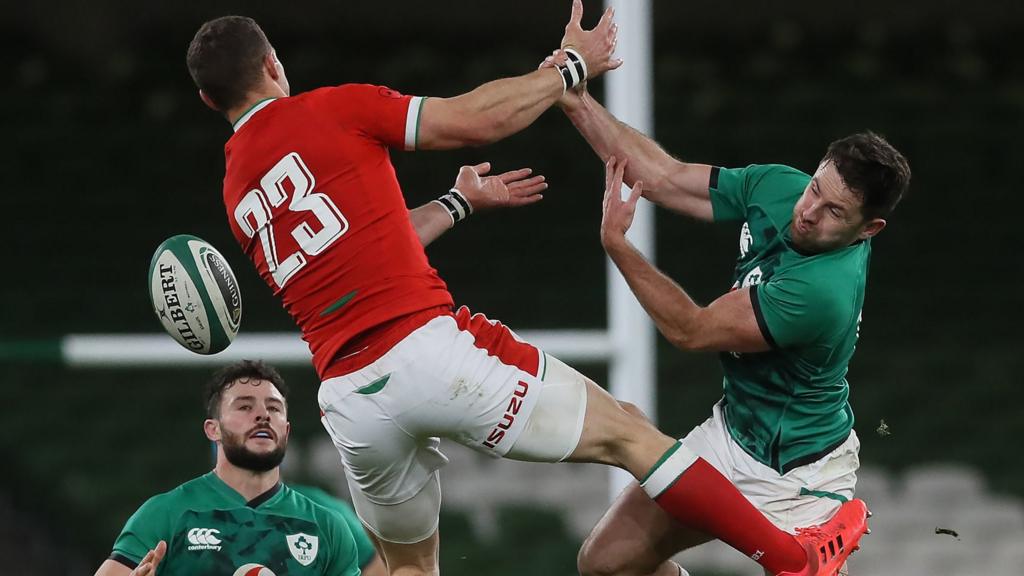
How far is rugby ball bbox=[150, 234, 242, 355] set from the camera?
4.08 metres

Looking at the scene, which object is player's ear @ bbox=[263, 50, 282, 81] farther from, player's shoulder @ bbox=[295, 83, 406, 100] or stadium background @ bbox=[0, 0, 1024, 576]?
stadium background @ bbox=[0, 0, 1024, 576]

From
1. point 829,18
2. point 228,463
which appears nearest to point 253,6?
point 829,18

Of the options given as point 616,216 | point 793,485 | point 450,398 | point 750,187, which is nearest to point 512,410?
point 450,398

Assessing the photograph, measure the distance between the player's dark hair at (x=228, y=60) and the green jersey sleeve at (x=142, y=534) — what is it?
1.22 metres

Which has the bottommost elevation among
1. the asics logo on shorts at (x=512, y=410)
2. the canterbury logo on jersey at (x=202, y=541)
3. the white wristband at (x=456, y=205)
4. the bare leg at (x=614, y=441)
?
the canterbury logo on jersey at (x=202, y=541)

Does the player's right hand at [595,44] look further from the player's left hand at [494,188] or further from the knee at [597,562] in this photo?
the knee at [597,562]

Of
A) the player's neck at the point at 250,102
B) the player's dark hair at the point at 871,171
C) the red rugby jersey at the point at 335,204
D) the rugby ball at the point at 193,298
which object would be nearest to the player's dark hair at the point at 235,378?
the rugby ball at the point at 193,298

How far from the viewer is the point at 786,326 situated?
153 inches

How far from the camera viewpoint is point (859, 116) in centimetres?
993

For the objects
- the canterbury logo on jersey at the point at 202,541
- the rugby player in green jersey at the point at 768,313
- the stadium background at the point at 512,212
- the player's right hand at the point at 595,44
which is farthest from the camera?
the stadium background at the point at 512,212

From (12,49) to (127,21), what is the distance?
89cm

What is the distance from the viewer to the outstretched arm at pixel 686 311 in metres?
3.91

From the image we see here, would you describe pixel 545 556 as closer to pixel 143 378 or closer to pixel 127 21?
pixel 143 378

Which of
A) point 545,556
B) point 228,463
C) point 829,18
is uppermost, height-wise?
point 829,18
